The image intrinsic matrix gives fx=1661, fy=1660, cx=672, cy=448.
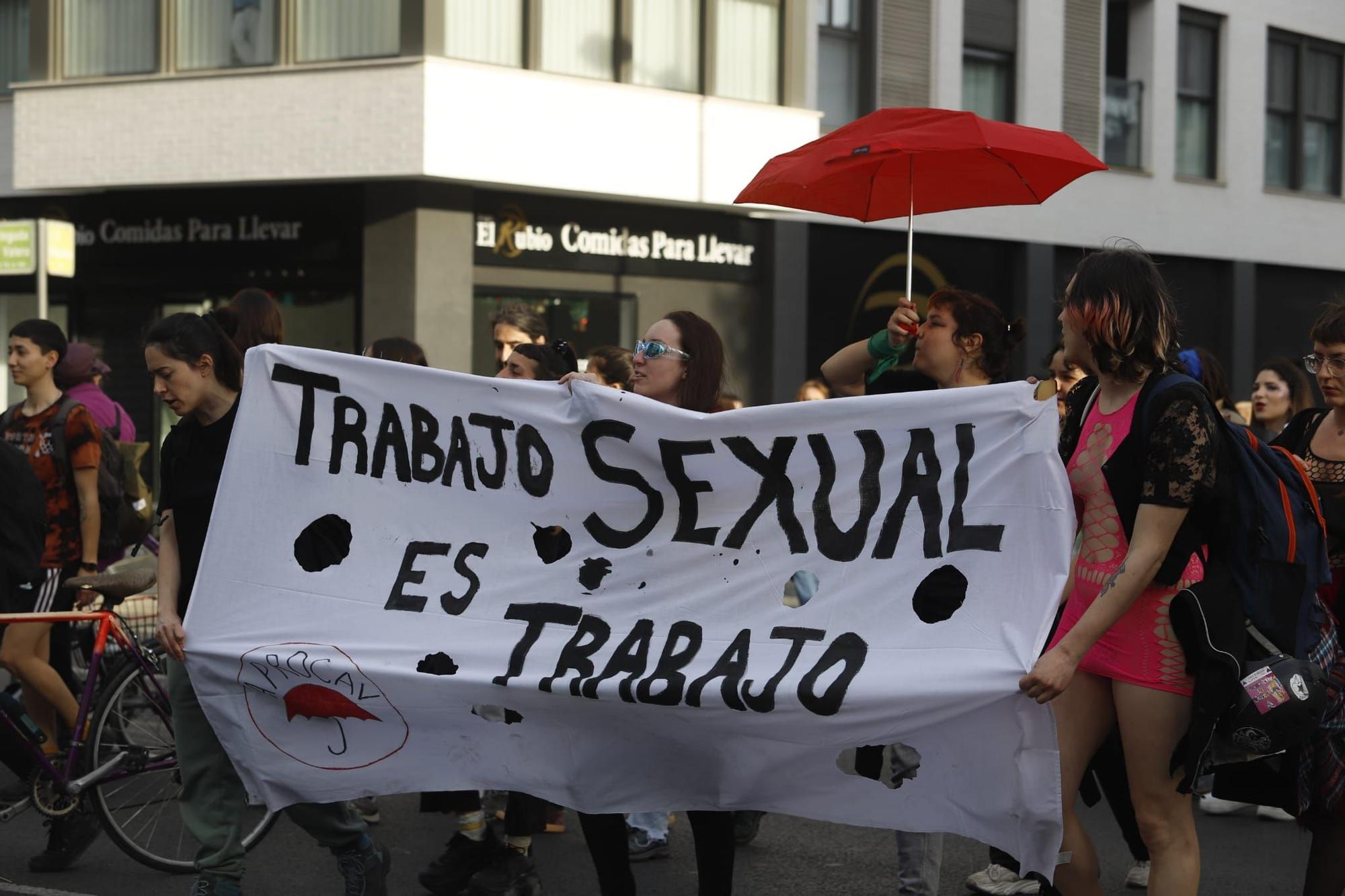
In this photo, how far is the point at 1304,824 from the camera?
16.3ft

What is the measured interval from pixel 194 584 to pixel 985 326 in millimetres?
2580

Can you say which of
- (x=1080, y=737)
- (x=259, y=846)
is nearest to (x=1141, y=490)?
(x=1080, y=737)

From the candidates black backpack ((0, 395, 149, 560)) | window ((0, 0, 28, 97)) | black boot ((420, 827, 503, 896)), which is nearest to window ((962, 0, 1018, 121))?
window ((0, 0, 28, 97))

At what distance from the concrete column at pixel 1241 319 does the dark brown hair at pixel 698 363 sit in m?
21.6

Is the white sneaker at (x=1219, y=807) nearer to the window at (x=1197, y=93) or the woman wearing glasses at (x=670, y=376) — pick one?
the woman wearing glasses at (x=670, y=376)

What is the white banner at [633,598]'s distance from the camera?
4285 mm

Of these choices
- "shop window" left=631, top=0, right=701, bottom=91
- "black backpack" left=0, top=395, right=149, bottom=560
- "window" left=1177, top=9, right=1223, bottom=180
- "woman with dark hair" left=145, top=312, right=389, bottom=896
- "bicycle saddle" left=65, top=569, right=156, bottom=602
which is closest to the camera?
"woman with dark hair" left=145, top=312, right=389, bottom=896

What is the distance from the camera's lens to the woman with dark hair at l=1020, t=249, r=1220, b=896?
13.3ft

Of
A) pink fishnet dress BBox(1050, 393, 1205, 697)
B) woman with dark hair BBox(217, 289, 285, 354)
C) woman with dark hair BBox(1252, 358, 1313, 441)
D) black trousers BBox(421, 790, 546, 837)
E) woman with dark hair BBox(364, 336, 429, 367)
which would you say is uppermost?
woman with dark hair BBox(217, 289, 285, 354)

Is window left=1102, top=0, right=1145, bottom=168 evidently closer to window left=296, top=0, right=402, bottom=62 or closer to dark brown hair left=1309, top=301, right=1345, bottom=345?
window left=296, top=0, right=402, bottom=62

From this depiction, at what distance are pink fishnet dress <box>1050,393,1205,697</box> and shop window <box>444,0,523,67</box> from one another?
14.0 meters

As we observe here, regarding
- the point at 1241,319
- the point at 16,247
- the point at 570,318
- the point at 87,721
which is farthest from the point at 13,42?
the point at 1241,319

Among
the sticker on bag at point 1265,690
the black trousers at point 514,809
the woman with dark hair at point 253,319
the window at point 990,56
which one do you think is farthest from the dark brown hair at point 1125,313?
the window at point 990,56

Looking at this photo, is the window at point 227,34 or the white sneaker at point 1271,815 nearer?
the white sneaker at point 1271,815
